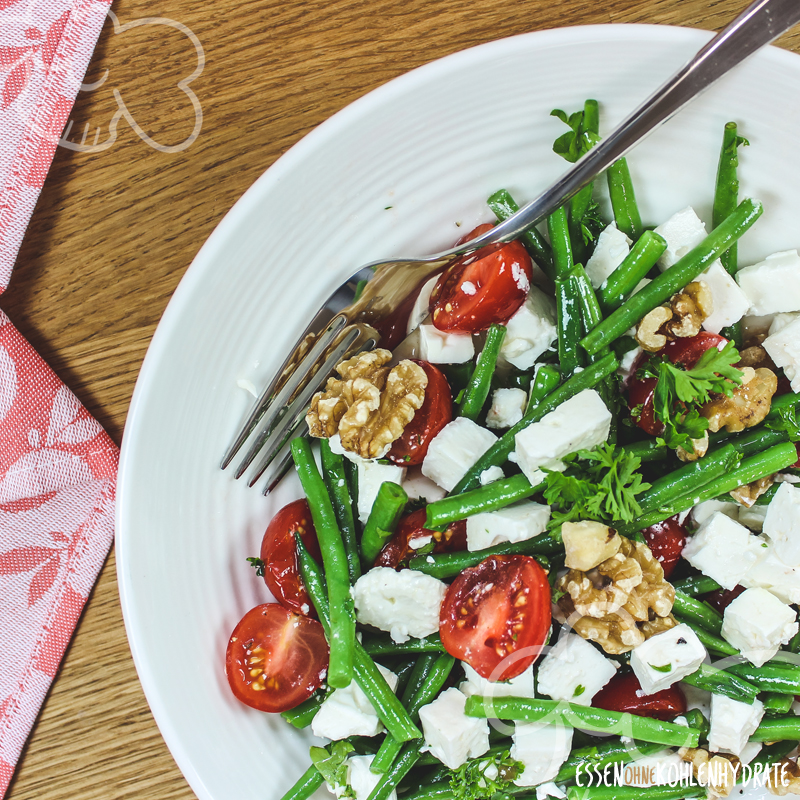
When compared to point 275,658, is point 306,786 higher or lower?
lower

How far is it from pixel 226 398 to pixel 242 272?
321mm

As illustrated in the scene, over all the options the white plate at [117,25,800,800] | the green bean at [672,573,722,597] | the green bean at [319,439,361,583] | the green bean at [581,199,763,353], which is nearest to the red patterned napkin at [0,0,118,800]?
the white plate at [117,25,800,800]

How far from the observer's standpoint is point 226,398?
1.66m

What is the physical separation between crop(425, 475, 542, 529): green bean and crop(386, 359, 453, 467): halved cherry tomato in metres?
0.15

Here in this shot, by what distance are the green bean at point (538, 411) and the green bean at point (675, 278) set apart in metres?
0.06

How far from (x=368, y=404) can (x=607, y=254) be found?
693 mm

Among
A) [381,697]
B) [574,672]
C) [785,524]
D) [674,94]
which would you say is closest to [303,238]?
[674,94]

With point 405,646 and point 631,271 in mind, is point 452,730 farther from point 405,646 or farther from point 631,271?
point 631,271

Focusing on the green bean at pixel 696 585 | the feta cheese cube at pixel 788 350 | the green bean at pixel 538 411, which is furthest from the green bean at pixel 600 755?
the feta cheese cube at pixel 788 350

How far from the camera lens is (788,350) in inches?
62.6

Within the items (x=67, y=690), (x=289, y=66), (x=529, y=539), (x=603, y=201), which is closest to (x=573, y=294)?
(x=603, y=201)

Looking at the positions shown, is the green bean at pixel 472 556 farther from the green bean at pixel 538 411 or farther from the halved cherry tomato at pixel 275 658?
the halved cherry tomato at pixel 275 658

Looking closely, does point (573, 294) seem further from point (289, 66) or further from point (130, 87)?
point (130, 87)

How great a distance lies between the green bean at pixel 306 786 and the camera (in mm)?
1656
